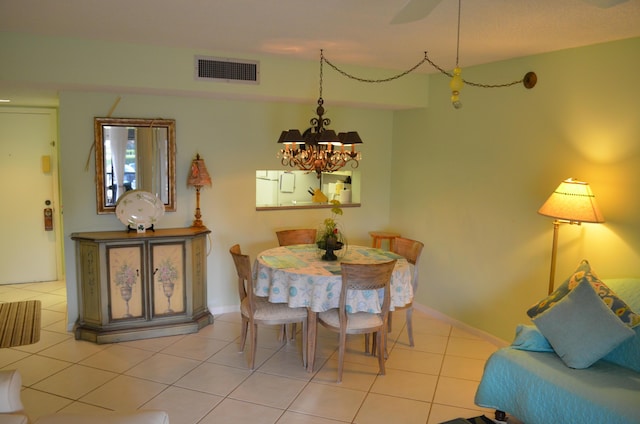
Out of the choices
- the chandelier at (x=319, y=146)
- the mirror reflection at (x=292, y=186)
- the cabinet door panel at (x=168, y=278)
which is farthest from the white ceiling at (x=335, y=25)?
the mirror reflection at (x=292, y=186)

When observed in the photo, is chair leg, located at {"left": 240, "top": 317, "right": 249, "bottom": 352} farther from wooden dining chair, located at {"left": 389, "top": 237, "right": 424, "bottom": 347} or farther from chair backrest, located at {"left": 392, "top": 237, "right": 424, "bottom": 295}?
chair backrest, located at {"left": 392, "top": 237, "right": 424, "bottom": 295}

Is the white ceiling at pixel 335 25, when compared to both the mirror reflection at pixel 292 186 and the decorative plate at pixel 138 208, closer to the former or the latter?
the decorative plate at pixel 138 208

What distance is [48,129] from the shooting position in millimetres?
5785

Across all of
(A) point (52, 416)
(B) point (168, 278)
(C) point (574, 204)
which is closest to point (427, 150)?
(C) point (574, 204)

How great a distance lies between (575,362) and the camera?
2.57 metres

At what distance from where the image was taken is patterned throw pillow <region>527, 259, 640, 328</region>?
2.61 metres

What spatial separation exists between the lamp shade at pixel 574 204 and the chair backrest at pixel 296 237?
2161 mm

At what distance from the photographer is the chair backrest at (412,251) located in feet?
13.4

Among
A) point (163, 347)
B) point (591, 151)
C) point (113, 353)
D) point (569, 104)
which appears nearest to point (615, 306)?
point (591, 151)

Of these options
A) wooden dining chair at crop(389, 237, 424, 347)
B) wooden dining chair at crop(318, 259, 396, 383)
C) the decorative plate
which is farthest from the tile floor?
the decorative plate

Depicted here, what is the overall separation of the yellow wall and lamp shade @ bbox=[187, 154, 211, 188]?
2105 mm

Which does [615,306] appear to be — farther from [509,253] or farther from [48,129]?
[48,129]

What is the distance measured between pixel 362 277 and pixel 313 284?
363 millimetres

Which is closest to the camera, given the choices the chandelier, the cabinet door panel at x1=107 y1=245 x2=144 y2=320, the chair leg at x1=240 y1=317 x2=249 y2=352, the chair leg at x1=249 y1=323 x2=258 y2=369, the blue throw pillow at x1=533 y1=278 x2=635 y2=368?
the blue throw pillow at x1=533 y1=278 x2=635 y2=368
